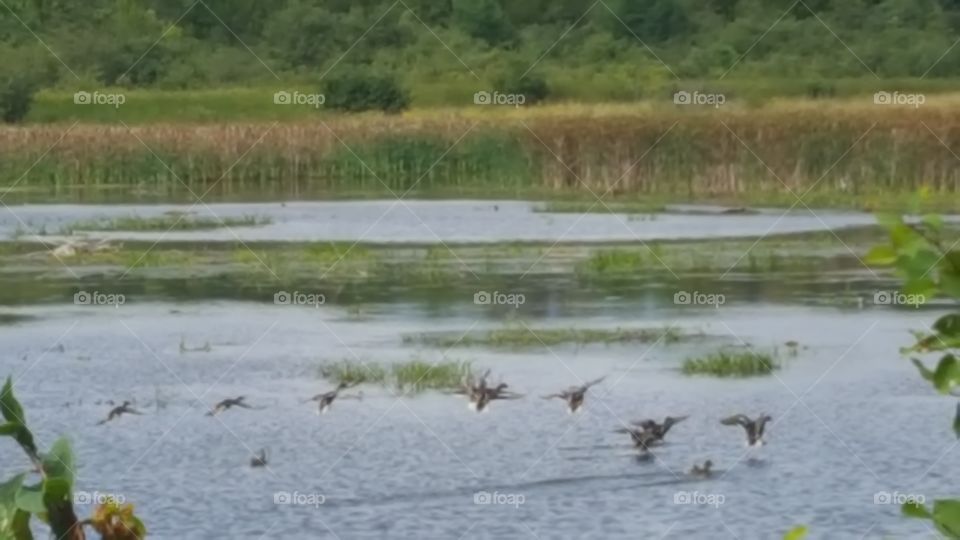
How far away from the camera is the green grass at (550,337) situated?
1269 centimetres

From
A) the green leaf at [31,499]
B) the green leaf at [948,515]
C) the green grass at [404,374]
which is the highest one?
the green grass at [404,374]

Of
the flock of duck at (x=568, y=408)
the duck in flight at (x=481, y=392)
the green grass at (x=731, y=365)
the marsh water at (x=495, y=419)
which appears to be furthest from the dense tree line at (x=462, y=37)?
the flock of duck at (x=568, y=408)

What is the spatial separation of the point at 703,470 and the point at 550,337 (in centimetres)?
328

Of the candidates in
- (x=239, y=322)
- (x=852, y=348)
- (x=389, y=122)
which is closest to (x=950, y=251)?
(x=852, y=348)

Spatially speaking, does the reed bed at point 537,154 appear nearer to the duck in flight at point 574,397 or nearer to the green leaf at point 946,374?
the duck in flight at point 574,397

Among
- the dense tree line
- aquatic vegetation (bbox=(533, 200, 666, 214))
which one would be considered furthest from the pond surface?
the dense tree line

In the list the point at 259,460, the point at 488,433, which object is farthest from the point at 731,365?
the point at 259,460

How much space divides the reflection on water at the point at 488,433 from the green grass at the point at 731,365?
0.12m

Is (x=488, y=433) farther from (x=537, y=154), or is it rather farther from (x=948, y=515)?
(x=537, y=154)

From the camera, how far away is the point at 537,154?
24.6 meters

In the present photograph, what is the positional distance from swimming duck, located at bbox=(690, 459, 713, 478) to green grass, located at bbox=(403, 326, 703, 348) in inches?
111

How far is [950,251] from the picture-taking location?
192 cm

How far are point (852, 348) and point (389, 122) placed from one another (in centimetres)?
1593

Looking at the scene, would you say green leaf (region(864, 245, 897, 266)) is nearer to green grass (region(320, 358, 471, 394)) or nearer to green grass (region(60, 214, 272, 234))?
green grass (region(320, 358, 471, 394))
